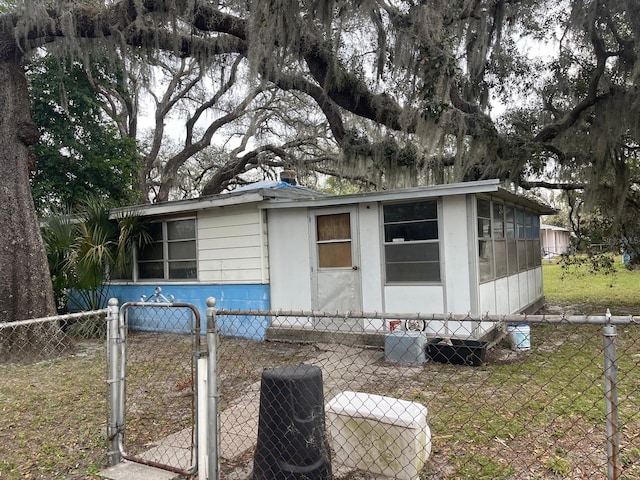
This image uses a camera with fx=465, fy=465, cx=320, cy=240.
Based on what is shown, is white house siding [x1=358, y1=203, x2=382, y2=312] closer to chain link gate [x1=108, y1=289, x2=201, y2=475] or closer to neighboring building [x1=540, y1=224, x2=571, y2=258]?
chain link gate [x1=108, y1=289, x2=201, y2=475]

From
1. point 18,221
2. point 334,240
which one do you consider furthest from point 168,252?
point 334,240

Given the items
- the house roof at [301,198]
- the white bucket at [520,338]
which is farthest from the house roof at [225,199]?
the white bucket at [520,338]

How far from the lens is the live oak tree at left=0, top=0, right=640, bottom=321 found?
22.7 feet

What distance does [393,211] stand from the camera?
22.5 ft

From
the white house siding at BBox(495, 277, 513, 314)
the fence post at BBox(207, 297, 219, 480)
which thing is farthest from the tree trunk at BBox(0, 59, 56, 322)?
the white house siding at BBox(495, 277, 513, 314)

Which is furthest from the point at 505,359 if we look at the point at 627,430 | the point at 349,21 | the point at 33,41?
the point at 33,41

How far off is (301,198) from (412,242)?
1.99 meters

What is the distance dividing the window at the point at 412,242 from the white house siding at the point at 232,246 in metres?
2.15

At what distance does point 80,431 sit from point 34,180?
26.6ft

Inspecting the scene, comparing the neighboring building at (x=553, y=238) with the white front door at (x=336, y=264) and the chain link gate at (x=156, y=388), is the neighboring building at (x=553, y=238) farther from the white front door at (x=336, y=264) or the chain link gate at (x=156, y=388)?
the chain link gate at (x=156, y=388)

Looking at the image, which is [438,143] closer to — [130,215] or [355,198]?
[355,198]

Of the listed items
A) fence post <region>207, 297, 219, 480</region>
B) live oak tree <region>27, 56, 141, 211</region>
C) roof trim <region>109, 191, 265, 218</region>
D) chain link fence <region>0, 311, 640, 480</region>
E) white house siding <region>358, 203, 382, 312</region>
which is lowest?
chain link fence <region>0, 311, 640, 480</region>

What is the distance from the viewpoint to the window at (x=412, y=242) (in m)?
6.55

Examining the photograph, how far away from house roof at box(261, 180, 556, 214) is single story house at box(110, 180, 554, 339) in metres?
0.02
